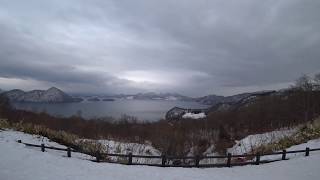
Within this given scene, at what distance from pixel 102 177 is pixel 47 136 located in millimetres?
Result: 13909

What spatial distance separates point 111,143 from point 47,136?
9890 millimetres

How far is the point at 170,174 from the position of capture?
15289mm

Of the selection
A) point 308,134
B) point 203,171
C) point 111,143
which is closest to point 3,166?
point 203,171

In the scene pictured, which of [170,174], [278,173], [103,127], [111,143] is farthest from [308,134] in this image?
[103,127]

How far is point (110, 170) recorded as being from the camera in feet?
50.3

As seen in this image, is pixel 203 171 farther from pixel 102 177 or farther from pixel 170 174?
pixel 102 177

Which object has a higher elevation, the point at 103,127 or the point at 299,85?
the point at 299,85

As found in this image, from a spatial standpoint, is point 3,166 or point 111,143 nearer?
point 3,166

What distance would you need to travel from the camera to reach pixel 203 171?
53.6ft

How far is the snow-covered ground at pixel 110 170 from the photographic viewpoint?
542 inches

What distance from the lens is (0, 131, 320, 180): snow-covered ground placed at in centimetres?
1376

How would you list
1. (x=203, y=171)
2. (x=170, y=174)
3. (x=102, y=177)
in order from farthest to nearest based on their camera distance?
(x=203, y=171) → (x=170, y=174) → (x=102, y=177)

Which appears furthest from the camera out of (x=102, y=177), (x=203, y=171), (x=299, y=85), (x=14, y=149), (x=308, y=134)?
(x=299, y=85)

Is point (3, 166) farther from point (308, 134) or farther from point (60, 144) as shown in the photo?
point (308, 134)
